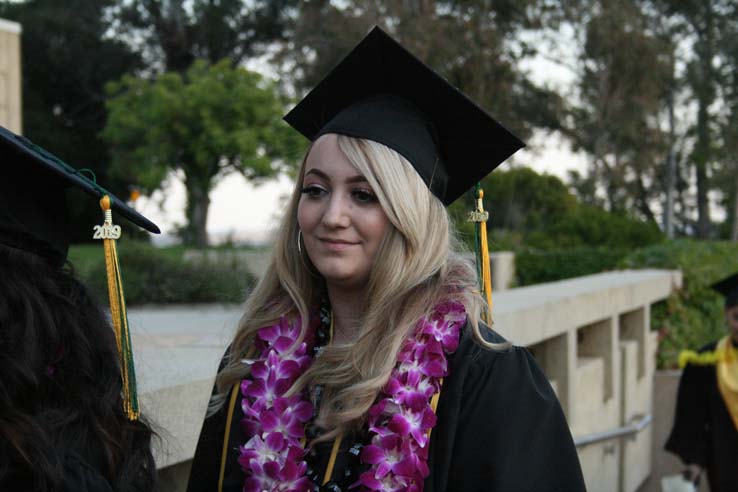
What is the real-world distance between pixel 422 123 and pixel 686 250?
25.9ft

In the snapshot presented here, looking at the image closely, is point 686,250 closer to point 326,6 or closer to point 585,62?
point 326,6

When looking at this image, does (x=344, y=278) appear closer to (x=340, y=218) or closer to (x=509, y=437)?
(x=340, y=218)

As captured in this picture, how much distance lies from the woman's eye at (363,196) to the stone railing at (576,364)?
0.68 metres

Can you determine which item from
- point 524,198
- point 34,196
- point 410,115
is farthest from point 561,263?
point 34,196

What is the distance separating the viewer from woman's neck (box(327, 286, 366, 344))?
2.16 meters

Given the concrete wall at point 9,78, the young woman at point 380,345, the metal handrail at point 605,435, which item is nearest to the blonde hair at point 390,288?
the young woman at point 380,345

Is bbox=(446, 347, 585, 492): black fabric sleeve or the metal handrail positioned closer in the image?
bbox=(446, 347, 585, 492): black fabric sleeve

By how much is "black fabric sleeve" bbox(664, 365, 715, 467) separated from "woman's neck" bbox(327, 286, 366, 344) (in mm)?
4574

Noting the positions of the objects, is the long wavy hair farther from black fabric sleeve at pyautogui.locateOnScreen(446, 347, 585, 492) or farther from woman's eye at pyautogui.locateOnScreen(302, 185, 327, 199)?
black fabric sleeve at pyautogui.locateOnScreen(446, 347, 585, 492)

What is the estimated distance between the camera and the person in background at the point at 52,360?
157cm

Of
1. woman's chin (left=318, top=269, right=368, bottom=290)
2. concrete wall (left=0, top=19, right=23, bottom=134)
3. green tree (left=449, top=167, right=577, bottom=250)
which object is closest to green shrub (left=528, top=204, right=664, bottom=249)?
green tree (left=449, top=167, right=577, bottom=250)

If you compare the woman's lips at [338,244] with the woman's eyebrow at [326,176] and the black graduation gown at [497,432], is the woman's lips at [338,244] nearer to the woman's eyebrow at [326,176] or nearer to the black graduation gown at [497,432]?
the woman's eyebrow at [326,176]

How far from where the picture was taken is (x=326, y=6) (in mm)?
26734

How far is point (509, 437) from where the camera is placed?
1.81 metres
